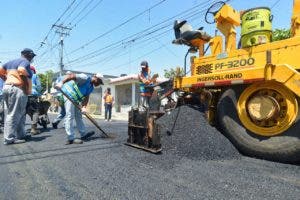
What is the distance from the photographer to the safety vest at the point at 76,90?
5742mm

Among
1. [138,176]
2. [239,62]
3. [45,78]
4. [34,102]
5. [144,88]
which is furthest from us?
[45,78]

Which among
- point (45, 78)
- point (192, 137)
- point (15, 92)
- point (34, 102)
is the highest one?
point (45, 78)

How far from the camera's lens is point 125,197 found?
268 cm

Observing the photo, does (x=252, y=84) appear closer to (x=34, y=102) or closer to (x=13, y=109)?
(x=13, y=109)

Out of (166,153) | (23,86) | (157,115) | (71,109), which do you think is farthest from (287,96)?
(23,86)

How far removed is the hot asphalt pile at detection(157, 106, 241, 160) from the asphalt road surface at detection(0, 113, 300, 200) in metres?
0.07

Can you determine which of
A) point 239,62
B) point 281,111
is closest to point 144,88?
point 239,62

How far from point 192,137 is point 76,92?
2.51 m

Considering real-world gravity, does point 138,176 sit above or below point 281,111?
below

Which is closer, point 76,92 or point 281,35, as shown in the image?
point 76,92

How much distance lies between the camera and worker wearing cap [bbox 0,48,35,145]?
5547 mm

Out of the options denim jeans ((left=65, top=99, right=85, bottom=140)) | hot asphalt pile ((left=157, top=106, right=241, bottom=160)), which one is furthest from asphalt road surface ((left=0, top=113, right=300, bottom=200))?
denim jeans ((left=65, top=99, right=85, bottom=140))

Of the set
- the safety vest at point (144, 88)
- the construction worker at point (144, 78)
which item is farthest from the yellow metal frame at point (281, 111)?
the construction worker at point (144, 78)

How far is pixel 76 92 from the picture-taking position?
5.80 m
